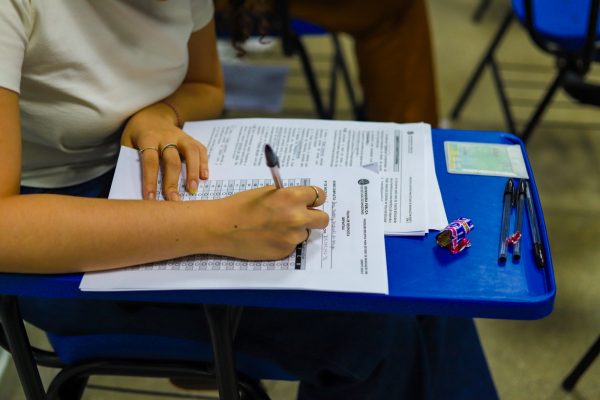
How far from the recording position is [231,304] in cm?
60

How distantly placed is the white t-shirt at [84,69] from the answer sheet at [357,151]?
0.34 feet

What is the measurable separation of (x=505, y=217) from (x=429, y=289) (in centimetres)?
16

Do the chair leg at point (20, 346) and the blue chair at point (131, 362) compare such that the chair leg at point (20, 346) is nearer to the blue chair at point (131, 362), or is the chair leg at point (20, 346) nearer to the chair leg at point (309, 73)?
the blue chair at point (131, 362)

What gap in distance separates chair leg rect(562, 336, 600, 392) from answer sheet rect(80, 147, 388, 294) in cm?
79

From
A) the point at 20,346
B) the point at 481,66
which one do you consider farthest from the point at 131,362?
the point at 481,66

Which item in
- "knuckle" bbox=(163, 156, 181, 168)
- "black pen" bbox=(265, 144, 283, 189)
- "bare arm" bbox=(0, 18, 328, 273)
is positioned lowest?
"knuckle" bbox=(163, 156, 181, 168)

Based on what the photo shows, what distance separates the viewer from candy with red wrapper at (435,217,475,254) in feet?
2.05

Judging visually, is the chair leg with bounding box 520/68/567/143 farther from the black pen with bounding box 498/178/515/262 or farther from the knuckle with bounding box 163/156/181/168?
the knuckle with bounding box 163/156/181/168

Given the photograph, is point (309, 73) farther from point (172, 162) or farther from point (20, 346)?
point (20, 346)

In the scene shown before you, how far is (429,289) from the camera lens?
22.8 inches

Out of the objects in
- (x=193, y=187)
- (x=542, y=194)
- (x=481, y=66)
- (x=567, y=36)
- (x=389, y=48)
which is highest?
(x=193, y=187)

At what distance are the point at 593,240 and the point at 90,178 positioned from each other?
1355 mm

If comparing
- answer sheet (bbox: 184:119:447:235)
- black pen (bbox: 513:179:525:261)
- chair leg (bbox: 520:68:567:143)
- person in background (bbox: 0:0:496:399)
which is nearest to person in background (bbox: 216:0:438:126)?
chair leg (bbox: 520:68:567:143)

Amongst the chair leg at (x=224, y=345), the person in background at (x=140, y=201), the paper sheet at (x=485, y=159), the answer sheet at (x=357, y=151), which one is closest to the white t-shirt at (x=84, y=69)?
the person in background at (x=140, y=201)
